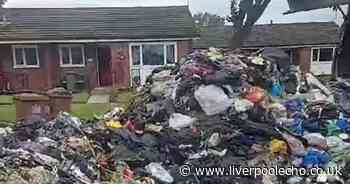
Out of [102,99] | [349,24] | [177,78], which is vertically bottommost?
[102,99]

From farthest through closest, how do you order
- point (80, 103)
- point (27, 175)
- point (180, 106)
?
point (80, 103)
point (180, 106)
point (27, 175)

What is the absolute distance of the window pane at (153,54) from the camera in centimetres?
2119

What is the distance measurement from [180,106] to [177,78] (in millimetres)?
1082

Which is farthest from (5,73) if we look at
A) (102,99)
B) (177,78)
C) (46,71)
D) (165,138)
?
(165,138)

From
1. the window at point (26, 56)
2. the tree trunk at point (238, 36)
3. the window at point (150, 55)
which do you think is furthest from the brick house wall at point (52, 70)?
the tree trunk at point (238, 36)

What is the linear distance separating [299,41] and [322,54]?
5.46 ft

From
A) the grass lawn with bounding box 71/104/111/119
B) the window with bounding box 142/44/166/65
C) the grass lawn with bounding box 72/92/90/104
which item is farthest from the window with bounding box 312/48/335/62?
the grass lawn with bounding box 71/104/111/119

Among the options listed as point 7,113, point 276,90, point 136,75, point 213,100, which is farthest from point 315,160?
point 136,75

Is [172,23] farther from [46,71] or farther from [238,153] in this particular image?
[238,153]

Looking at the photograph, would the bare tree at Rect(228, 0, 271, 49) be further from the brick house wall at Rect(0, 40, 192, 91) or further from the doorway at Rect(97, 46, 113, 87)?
the doorway at Rect(97, 46, 113, 87)

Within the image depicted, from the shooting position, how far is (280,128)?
7.57 meters

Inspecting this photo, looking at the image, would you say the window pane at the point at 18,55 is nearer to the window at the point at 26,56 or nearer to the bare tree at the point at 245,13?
the window at the point at 26,56

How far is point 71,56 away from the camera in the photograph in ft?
71.3

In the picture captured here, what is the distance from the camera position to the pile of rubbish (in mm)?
6629
